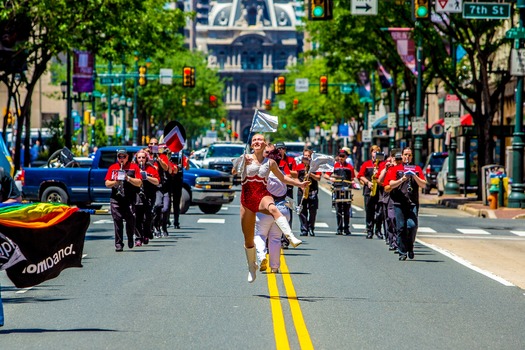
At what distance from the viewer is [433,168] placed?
55.4m

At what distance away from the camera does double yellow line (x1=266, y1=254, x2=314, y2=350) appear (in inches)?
418

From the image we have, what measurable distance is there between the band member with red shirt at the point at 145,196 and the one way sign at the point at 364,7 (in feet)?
41.0

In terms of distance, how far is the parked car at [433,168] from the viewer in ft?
179

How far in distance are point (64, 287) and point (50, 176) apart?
17.2 metres

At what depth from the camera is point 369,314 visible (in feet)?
41.5

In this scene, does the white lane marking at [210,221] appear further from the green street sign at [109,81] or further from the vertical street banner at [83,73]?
the green street sign at [109,81]

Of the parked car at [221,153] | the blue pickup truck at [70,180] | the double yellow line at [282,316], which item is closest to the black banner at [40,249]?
the double yellow line at [282,316]

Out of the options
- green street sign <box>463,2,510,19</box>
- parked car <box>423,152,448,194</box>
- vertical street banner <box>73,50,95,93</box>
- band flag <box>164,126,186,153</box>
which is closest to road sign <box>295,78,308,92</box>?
parked car <box>423,152,448,194</box>

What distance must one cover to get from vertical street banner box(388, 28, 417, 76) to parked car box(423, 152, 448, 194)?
22.5 ft

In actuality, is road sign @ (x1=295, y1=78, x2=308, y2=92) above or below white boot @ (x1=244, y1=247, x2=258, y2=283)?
above

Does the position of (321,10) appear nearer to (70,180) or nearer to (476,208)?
(70,180)

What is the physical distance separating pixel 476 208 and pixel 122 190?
1970 cm

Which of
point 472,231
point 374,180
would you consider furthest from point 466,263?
point 472,231

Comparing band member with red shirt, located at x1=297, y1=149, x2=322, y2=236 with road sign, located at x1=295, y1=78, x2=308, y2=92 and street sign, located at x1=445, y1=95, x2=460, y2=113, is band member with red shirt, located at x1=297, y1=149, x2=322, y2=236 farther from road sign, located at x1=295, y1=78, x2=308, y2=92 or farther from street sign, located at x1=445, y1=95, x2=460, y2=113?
road sign, located at x1=295, y1=78, x2=308, y2=92
